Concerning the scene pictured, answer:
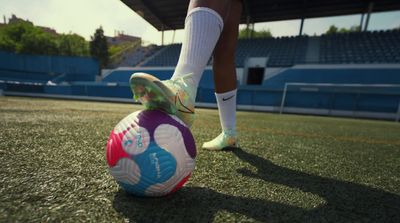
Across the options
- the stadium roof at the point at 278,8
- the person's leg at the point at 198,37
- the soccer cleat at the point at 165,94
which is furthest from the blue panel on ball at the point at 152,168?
the stadium roof at the point at 278,8

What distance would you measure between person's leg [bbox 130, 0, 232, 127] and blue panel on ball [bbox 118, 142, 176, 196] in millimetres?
194

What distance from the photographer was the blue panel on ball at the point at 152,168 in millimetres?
749

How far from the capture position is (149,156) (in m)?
0.76

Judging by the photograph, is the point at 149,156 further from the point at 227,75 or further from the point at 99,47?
the point at 99,47

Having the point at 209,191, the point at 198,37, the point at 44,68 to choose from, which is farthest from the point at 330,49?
the point at 44,68

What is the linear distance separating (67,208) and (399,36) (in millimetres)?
17336

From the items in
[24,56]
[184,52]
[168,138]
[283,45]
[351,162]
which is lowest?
[351,162]

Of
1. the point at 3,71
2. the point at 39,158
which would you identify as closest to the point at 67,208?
the point at 39,158

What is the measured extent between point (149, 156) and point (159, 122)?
13cm

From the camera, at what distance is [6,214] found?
0.63 m

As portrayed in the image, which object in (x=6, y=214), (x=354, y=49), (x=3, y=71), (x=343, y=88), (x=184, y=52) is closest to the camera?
(x=6, y=214)

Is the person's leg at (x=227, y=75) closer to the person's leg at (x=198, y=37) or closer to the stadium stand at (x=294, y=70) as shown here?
the person's leg at (x=198, y=37)

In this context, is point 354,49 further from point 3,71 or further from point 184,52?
point 3,71

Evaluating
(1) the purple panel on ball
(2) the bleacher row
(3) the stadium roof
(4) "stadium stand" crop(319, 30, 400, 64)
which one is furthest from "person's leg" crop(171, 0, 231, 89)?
(4) "stadium stand" crop(319, 30, 400, 64)
